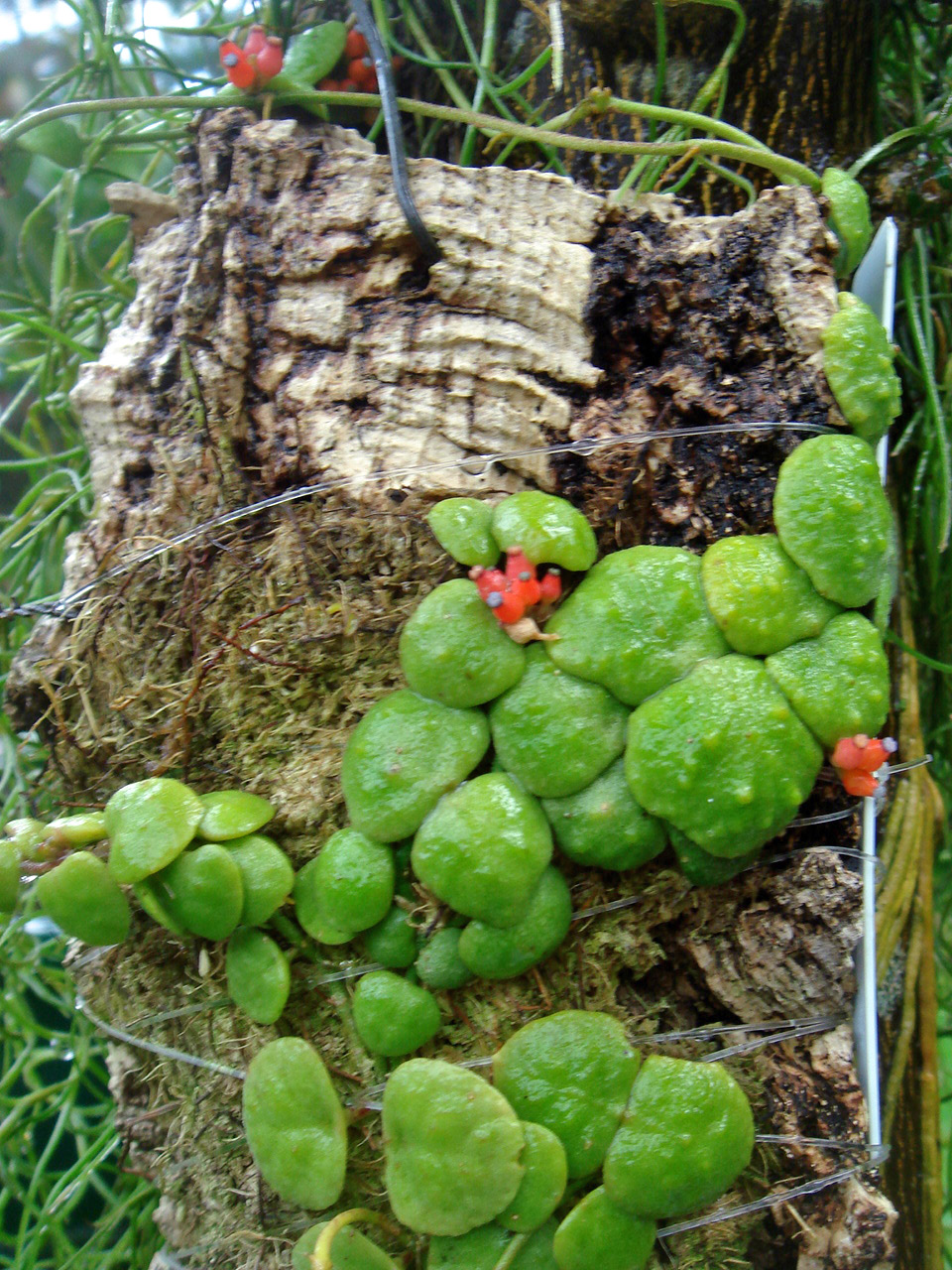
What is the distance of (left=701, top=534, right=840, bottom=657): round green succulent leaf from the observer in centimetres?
83

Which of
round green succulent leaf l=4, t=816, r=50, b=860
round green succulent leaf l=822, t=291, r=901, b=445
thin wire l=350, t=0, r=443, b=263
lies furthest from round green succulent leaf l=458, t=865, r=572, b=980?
thin wire l=350, t=0, r=443, b=263

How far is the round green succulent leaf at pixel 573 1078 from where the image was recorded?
0.77 m

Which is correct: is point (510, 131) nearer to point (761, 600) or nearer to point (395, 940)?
point (761, 600)

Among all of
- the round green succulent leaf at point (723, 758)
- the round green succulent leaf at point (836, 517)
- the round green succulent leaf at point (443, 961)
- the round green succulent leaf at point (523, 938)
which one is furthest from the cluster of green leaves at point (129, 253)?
the round green succulent leaf at point (443, 961)

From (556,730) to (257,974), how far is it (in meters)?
0.41

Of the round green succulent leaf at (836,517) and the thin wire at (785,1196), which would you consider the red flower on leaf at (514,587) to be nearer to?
the round green succulent leaf at (836,517)

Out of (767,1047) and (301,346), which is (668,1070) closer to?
(767,1047)

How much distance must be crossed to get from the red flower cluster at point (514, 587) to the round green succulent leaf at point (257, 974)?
0.42 m

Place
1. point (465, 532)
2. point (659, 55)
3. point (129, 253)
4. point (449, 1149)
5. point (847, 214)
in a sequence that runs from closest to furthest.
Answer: point (449, 1149)
point (465, 532)
point (847, 214)
point (659, 55)
point (129, 253)

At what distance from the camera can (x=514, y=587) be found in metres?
0.83

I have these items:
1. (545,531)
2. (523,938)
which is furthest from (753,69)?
(523,938)

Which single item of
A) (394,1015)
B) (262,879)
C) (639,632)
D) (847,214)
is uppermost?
(847,214)

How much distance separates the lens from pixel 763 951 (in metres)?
0.86

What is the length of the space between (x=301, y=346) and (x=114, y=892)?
652mm
